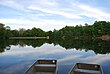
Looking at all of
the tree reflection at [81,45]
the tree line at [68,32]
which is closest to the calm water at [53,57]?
the tree reflection at [81,45]

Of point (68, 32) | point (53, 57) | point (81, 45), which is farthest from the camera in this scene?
point (68, 32)

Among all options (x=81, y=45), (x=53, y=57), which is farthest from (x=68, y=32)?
(x=53, y=57)

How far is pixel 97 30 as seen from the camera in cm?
12038

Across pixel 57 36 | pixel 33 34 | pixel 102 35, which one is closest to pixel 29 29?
pixel 33 34

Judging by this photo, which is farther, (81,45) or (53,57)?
(81,45)

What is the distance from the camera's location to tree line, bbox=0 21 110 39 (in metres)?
118

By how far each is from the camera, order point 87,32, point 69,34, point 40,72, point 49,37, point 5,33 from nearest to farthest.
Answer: point 40,72, point 5,33, point 87,32, point 69,34, point 49,37

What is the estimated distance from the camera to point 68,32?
14012 centimetres

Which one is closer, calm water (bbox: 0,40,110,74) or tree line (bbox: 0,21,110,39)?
calm water (bbox: 0,40,110,74)

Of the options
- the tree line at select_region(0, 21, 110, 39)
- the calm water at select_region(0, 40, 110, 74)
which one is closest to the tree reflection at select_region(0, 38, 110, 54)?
the calm water at select_region(0, 40, 110, 74)

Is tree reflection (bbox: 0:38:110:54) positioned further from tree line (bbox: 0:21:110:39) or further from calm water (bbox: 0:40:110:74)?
tree line (bbox: 0:21:110:39)

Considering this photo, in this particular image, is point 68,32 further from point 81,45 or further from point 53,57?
point 53,57

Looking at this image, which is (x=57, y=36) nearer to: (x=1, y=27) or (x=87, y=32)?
(x=87, y=32)

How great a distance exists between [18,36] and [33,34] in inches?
441
